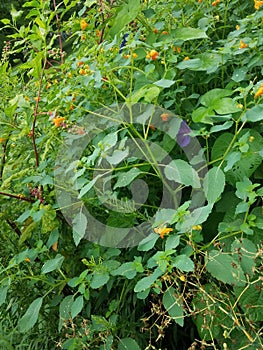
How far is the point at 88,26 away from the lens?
1727 mm

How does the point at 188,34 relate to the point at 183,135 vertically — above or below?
above

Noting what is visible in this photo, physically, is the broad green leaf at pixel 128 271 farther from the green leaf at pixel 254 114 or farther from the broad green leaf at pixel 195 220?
the green leaf at pixel 254 114

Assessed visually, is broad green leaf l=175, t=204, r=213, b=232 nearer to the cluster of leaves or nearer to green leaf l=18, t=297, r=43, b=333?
the cluster of leaves

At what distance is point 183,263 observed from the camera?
3.64ft

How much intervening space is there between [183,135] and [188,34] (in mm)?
291

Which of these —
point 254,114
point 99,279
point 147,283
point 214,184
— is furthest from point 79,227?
point 254,114

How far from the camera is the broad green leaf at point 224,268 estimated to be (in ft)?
3.75

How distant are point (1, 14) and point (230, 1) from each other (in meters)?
10.8

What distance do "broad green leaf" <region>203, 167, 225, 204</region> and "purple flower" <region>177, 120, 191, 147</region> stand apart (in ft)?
0.68

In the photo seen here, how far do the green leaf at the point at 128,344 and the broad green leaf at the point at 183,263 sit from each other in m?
0.36

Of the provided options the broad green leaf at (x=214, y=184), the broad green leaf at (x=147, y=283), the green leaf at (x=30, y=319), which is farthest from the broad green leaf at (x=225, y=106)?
the green leaf at (x=30, y=319)

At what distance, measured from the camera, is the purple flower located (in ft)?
4.48

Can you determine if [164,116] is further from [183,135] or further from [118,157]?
[118,157]

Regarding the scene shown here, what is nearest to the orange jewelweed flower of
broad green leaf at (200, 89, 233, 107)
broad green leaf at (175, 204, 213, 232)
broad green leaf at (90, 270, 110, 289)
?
broad green leaf at (200, 89, 233, 107)
